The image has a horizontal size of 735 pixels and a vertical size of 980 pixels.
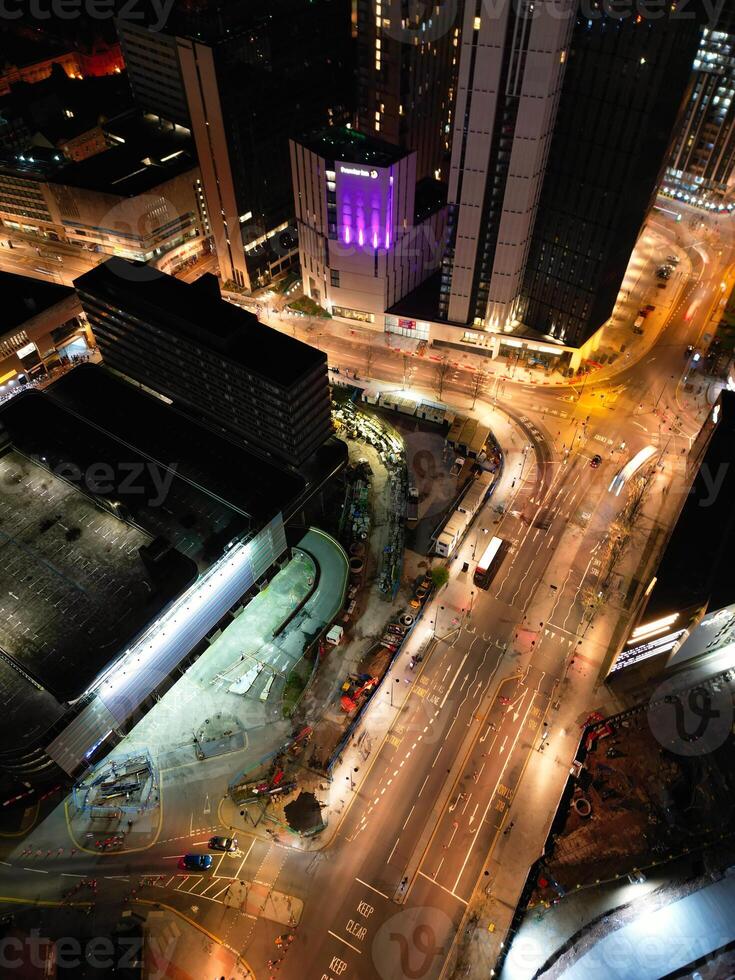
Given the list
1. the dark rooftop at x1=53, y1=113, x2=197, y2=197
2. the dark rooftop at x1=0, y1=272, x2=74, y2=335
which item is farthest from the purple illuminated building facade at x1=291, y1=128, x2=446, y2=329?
the dark rooftop at x1=0, y1=272, x2=74, y2=335

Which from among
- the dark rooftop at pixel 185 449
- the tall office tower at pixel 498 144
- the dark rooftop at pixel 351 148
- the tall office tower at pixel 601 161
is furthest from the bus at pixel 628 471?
the dark rooftop at pixel 351 148

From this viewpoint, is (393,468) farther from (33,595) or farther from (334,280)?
(33,595)

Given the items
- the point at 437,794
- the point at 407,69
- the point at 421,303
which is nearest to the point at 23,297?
the point at 421,303

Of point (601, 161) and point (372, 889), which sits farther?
point (601, 161)

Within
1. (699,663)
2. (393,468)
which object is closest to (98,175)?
(393,468)

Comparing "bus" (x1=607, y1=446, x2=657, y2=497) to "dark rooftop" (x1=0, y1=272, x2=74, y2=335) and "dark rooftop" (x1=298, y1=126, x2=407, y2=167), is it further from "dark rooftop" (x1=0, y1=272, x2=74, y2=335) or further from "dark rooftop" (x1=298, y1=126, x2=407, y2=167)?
"dark rooftop" (x1=0, y1=272, x2=74, y2=335)

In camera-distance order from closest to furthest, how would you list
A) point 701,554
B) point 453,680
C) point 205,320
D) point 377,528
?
point 701,554 < point 453,680 < point 205,320 < point 377,528

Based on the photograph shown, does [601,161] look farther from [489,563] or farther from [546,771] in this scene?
[546,771]

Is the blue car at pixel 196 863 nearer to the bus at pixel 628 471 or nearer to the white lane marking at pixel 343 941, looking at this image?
the white lane marking at pixel 343 941
